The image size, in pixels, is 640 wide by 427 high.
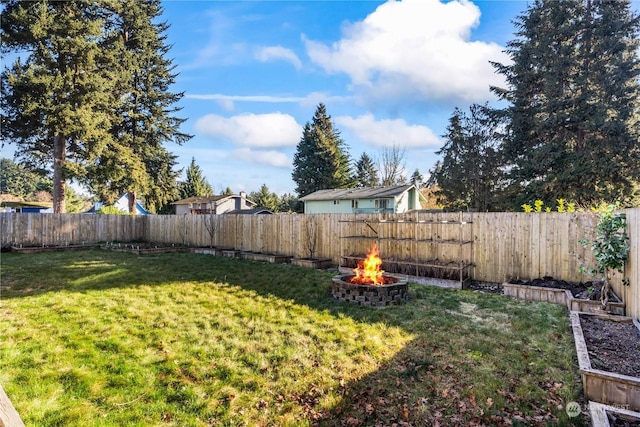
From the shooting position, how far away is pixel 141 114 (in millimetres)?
21594

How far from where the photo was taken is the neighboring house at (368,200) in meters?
24.6

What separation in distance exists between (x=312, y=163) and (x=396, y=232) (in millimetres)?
26295

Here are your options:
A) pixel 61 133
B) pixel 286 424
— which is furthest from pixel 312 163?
pixel 286 424

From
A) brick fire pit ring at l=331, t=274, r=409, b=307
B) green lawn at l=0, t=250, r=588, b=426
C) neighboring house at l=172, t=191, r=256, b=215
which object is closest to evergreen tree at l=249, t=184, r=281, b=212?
neighboring house at l=172, t=191, r=256, b=215

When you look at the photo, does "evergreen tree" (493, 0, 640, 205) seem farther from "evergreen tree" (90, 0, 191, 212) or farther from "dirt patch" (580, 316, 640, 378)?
"evergreen tree" (90, 0, 191, 212)

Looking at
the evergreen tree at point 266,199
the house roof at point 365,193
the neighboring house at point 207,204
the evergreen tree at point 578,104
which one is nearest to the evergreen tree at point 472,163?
the evergreen tree at point 578,104

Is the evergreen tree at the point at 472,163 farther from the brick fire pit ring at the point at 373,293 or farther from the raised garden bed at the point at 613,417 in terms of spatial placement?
the raised garden bed at the point at 613,417

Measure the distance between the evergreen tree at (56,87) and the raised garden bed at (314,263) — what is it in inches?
520

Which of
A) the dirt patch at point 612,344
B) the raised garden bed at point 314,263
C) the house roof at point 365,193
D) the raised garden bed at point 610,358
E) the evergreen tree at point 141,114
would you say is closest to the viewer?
the raised garden bed at point 610,358

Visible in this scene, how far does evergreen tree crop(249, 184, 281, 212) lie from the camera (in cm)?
3828

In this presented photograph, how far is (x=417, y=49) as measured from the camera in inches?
400

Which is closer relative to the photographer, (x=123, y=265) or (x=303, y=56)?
(x=123, y=265)

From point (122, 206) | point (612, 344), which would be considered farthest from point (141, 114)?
point (612, 344)

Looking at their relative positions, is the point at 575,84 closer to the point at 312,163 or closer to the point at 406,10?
the point at 406,10
